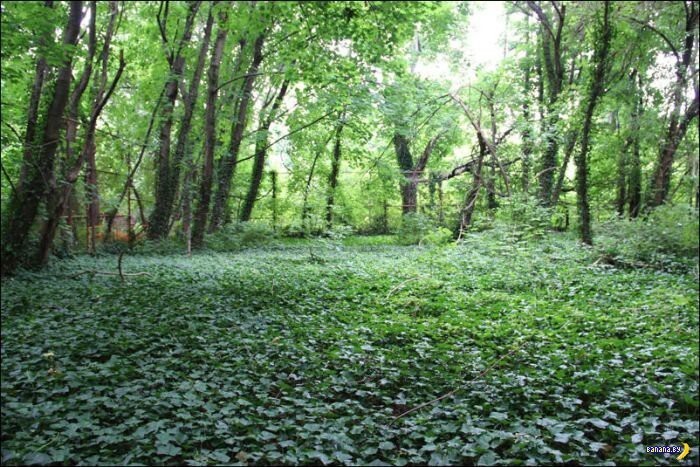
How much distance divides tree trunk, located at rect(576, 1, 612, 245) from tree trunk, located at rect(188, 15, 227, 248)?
29.7ft

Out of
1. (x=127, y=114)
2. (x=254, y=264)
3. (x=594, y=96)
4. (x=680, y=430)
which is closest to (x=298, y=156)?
(x=127, y=114)

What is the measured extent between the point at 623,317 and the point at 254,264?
7661 millimetres

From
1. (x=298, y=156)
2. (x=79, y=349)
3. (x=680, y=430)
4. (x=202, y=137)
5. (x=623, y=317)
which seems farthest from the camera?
(x=298, y=156)

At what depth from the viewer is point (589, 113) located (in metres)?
11.5

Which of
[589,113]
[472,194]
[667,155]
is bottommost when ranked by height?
[472,194]

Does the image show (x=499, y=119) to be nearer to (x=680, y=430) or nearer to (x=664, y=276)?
(x=664, y=276)

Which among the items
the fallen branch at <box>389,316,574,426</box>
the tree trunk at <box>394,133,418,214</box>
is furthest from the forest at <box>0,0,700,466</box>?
the tree trunk at <box>394,133,418,214</box>

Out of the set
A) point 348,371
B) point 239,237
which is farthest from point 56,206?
point 348,371

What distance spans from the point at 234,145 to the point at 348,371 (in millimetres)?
14184

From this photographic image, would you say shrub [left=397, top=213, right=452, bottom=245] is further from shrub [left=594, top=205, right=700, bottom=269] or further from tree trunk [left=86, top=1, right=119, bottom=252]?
tree trunk [left=86, top=1, right=119, bottom=252]

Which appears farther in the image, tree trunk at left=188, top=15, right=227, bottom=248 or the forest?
tree trunk at left=188, top=15, right=227, bottom=248

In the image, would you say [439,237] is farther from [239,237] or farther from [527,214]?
[239,237]

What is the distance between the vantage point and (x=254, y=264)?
11.2 metres

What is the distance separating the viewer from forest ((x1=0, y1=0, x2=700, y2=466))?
330 cm
